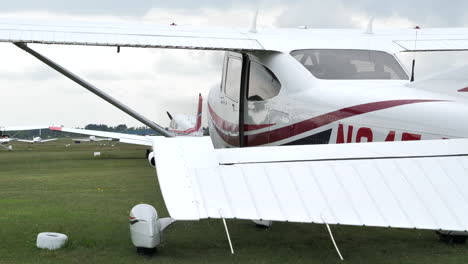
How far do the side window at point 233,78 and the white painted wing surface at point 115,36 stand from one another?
42cm

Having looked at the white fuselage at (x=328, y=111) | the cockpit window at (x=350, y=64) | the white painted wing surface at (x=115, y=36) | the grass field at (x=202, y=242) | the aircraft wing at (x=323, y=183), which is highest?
the white painted wing surface at (x=115, y=36)

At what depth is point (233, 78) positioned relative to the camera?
8398 millimetres

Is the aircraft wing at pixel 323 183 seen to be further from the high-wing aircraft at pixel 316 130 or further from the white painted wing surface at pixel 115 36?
the white painted wing surface at pixel 115 36

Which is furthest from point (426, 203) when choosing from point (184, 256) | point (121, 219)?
point (121, 219)

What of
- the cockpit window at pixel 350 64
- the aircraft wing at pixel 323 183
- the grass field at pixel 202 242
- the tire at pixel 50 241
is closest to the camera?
the aircraft wing at pixel 323 183

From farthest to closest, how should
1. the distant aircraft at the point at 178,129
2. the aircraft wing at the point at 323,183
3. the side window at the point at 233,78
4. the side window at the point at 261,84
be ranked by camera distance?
the distant aircraft at the point at 178,129, the side window at the point at 233,78, the side window at the point at 261,84, the aircraft wing at the point at 323,183

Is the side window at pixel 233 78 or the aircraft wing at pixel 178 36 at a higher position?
the aircraft wing at pixel 178 36

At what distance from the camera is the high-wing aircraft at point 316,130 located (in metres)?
3.42

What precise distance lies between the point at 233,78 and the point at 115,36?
1.73m

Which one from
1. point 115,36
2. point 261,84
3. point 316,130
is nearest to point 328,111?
point 316,130

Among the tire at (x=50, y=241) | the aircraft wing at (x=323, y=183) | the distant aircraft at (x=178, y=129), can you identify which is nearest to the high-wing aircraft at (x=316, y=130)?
the aircraft wing at (x=323, y=183)

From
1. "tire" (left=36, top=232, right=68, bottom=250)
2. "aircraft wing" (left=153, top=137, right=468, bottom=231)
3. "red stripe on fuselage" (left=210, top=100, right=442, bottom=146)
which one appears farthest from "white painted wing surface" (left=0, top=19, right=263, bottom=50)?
"aircraft wing" (left=153, top=137, right=468, bottom=231)

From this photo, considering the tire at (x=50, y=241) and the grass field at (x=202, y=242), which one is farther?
the tire at (x=50, y=241)

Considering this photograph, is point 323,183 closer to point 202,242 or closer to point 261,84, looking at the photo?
point 202,242
